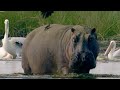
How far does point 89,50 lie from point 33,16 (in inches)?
26.6

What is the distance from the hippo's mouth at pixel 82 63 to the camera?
12.1m

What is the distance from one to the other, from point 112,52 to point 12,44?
1.05m

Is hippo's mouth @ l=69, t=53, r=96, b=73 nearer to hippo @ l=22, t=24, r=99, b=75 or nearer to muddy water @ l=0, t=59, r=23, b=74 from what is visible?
hippo @ l=22, t=24, r=99, b=75

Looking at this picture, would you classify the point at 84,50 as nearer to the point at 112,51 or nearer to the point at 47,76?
the point at 112,51

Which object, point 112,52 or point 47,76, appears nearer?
point 112,52

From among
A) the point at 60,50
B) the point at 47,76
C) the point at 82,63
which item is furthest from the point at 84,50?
the point at 47,76

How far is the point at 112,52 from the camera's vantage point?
12156 mm

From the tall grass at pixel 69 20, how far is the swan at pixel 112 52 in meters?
0.10

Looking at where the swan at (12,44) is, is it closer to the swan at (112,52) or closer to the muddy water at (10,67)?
the muddy water at (10,67)

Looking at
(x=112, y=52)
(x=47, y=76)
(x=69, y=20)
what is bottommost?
(x=47, y=76)

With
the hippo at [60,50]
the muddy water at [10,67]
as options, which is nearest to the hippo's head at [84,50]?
the hippo at [60,50]

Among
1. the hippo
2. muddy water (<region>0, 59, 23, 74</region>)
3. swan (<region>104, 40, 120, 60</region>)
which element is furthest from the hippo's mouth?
muddy water (<region>0, 59, 23, 74</region>)
